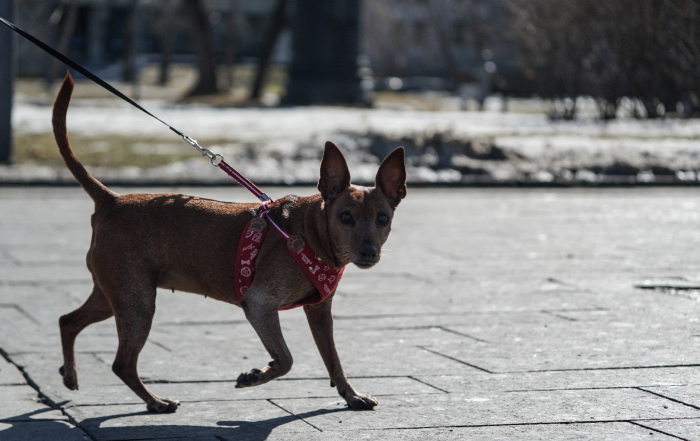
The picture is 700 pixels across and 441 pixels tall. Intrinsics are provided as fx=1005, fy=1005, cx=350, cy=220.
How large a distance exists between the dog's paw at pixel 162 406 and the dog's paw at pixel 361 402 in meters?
0.73

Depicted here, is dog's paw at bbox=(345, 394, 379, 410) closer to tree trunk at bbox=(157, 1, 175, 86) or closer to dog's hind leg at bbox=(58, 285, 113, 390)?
dog's hind leg at bbox=(58, 285, 113, 390)

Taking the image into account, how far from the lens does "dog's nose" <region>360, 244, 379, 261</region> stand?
3.94m

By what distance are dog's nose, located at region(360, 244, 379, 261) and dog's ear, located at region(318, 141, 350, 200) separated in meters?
0.32

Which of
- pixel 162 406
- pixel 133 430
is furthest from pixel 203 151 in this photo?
pixel 133 430

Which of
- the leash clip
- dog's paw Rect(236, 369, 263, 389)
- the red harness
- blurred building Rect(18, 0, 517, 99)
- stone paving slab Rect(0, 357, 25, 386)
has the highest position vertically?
blurred building Rect(18, 0, 517, 99)

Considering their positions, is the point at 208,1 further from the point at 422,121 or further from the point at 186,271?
the point at 186,271

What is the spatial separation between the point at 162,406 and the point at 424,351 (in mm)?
1599

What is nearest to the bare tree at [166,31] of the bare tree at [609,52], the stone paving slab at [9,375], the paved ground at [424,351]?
the bare tree at [609,52]

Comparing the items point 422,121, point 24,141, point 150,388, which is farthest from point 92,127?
point 150,388

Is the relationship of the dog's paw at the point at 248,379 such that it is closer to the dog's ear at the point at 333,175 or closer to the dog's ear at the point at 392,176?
the dog's ear at the point at 333,175

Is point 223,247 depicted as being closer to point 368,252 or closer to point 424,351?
point 368,252

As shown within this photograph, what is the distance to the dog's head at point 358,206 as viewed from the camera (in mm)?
3998

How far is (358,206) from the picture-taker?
4.07 metres

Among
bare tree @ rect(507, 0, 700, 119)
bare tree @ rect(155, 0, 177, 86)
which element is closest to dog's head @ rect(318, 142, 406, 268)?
bare tree @ rect(507, 0, 700, 119)
